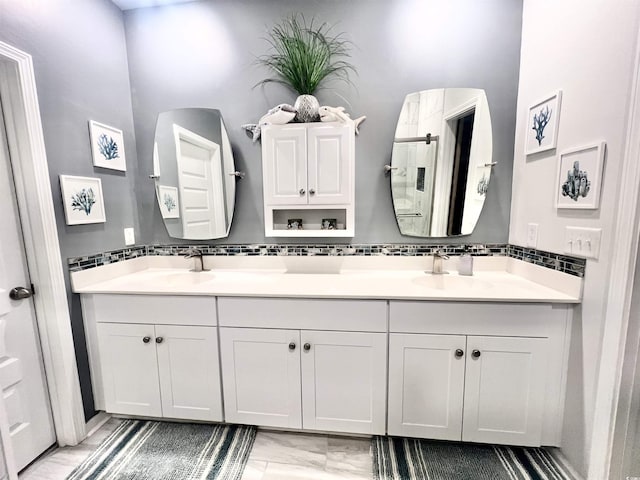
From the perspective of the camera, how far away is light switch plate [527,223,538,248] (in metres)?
1.42

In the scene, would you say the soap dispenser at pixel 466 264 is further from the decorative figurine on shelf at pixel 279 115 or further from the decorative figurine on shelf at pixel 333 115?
the decorative figurine on shelf at pixel 279 115

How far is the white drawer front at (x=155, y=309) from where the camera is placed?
138cm

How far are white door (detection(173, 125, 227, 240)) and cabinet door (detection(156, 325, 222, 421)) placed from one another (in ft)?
2.24

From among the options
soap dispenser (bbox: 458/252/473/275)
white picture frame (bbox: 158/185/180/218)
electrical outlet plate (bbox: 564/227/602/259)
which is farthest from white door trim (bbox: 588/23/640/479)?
white picture frame (bbox: 158/185/180/218)

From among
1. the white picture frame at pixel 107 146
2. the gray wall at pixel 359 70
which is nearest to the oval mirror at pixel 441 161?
the gray wall at pixel 359 70

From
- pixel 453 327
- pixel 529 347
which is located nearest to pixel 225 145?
pixel 453 327

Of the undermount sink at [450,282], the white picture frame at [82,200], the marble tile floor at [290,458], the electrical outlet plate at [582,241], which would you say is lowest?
the marble tile floor at [290,458]

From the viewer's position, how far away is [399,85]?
1.63 m

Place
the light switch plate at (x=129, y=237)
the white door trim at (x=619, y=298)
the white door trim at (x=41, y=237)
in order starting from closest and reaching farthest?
1. the white door trim at (x=619, y=298)
2. the white door trim at (x=41, y=237)
3. the light switch plate at (x=129, y=237)

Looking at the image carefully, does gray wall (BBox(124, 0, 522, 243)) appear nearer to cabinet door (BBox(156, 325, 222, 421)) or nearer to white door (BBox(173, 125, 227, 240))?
white door (BBox(173, 125, 227, 240))

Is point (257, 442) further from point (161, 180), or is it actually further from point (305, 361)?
point (161, 180)

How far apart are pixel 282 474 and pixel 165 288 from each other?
1.07 metres

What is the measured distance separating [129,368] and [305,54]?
204 centimetres

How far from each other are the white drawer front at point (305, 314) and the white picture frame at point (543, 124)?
114 cm
